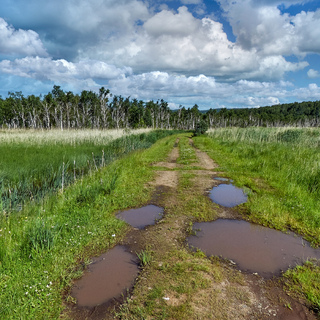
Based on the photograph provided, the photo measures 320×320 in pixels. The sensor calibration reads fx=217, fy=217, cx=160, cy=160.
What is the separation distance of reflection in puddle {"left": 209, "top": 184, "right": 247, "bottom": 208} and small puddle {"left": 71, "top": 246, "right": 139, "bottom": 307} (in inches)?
128

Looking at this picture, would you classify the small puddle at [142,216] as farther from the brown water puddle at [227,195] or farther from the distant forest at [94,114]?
the distant forest at [94,114]

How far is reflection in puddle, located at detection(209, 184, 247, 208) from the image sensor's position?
595 cm

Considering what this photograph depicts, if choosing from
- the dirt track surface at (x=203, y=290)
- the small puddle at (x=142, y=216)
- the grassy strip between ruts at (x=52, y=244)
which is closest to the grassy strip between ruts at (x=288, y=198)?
the dirt track surface at (x=203, y=290)

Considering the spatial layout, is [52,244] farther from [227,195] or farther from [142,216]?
[227,195]

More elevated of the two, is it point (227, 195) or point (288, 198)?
point (288, 198)

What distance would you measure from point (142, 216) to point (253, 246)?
2458 millimetres

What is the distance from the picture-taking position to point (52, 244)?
354 cm

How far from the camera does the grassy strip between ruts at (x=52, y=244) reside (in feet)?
8.43

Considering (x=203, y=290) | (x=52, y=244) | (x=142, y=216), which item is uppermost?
(x=52, y=244)

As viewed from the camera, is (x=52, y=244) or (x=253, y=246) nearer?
(x=52, y=244)

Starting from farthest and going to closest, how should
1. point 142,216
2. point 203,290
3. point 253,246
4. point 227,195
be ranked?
point 227,195, point 142,216, point 253,246, point 203,290

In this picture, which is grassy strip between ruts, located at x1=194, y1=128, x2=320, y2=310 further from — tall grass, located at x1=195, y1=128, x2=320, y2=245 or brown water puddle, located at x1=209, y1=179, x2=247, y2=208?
brown water puddle, located at x1=209, y1=179, x2=247, y2=208

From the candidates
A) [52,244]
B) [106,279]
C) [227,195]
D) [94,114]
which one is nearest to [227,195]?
[227,195]

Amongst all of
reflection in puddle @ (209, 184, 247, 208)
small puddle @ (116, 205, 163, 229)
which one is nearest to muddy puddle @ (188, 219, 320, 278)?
small puddle @ (116, 205, 163, 229)
